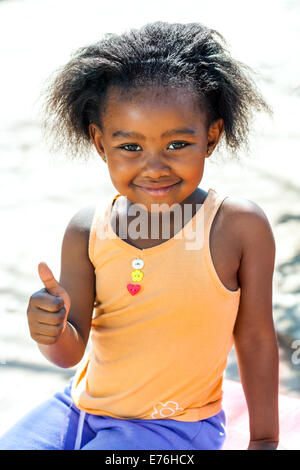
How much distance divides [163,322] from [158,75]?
1.88 feet

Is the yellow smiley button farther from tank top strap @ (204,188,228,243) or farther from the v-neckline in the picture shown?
tank top strap @ (204,188,228,243)

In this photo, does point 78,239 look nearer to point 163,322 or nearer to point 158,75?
point 163,322

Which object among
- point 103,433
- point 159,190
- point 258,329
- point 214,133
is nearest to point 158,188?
point 159,190

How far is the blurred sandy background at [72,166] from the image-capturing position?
2.98 m

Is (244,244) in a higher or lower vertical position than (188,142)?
lower

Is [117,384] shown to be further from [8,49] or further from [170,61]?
[8,49]

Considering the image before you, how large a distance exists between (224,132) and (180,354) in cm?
56

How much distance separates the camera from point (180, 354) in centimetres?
175

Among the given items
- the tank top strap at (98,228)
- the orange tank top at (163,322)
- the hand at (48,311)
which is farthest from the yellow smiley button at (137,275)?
the hand at (48,311)

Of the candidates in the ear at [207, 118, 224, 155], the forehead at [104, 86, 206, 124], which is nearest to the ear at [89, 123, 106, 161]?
the forehead at [104, 86, 206, 124]

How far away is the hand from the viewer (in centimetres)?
156

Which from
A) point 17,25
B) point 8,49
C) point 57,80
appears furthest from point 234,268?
point 17,25

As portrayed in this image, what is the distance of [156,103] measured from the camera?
160 cm

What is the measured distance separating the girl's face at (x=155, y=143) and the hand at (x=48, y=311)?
0.95 ft
